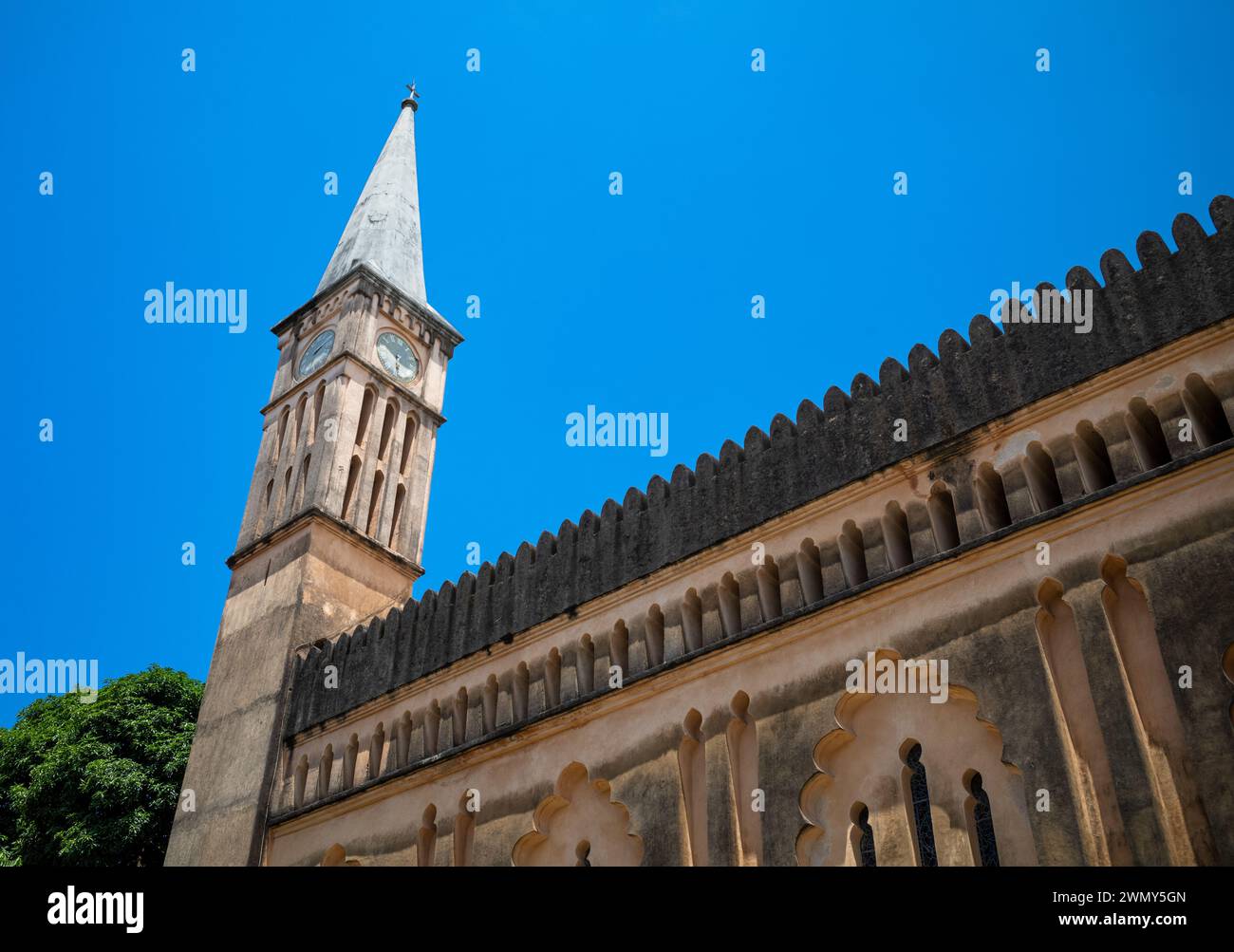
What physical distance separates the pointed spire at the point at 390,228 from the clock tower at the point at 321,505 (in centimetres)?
5

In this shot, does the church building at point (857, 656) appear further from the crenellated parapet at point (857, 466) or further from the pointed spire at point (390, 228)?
the pointed spire at point (390, 228)

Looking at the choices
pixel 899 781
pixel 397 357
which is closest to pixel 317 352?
pixel 397 357

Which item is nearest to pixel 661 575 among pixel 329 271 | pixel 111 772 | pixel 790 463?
pixel 790 463

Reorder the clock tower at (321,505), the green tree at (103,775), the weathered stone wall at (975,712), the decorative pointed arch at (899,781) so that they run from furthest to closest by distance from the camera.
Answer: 1. the green tree at (103,775)
2. the clock tower at (321,505)
3. the decorative pointed arch at (899,781)
4. the weathered stone wall at (975,712)

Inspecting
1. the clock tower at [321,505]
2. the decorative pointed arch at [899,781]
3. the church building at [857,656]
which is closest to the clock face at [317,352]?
the clock tower at [321,505]

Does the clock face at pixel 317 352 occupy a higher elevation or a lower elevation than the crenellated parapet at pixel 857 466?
higher

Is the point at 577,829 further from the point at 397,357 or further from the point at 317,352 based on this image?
the point at 317,352

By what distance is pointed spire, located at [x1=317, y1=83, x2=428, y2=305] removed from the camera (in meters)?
19.4

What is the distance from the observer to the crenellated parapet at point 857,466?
9.12 metres

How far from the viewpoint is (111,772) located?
63.1 ft

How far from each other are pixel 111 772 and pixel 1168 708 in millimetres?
16540

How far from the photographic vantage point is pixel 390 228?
20516 millimetres

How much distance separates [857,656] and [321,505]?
8.53m
